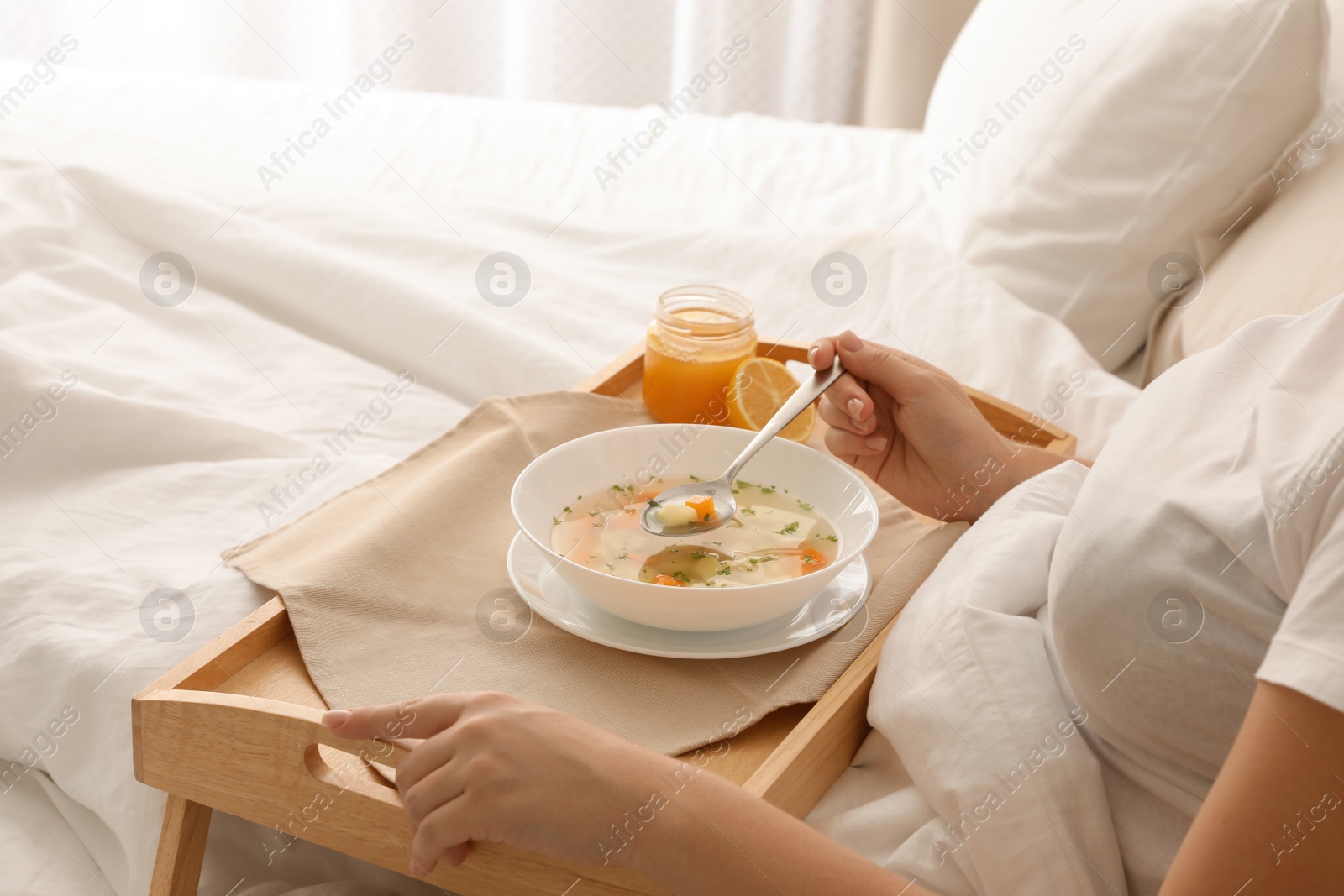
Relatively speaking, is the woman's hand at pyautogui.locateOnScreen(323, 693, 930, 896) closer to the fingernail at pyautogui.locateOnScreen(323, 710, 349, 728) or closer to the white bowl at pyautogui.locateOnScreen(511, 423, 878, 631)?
the fingernail at pyautogui.locateOnScreen(323, 710, 349, 728)

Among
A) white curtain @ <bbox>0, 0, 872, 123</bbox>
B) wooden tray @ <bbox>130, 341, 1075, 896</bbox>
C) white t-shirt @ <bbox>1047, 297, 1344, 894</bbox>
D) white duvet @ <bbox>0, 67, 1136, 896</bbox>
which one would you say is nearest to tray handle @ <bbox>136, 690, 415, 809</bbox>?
wooden tray @ <bbox>130, 341, 1075, 896</bbox>

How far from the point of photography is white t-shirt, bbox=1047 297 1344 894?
61 cm

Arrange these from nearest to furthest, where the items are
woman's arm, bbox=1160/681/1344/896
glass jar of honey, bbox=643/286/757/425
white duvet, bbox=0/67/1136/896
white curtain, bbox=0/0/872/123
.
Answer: woman's arm, bbox=1160/681/1344/896, white duvet, bbox=0/67/1136/896, glass jar of honey, bbox=643/286/757/425, white curtain, bbox=0/0/872/123

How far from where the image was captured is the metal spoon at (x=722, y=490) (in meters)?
0.92

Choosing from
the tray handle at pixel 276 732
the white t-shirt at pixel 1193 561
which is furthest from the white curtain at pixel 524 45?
the tray handle at pixel 276 732

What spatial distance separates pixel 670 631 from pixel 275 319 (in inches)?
34.1

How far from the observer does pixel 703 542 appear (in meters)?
0.91

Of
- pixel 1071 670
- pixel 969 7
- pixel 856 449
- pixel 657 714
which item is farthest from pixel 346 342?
pixel 969 7

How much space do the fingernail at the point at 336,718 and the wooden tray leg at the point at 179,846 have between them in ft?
0.59

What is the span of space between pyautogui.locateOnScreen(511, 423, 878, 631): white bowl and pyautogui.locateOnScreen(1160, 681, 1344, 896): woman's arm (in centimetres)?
32

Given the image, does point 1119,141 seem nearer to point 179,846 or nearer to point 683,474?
point 683,474

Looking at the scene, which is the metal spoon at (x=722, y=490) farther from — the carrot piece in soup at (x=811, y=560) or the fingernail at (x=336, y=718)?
the fingernail at (x=336, y=718)

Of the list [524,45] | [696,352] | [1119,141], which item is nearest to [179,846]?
[696,352]

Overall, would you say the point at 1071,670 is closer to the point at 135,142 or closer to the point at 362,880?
the point at 362,880
